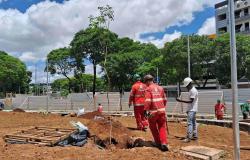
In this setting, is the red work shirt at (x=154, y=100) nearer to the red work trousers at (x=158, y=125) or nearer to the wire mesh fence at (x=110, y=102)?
the red work trousers at (x=158, y=125)

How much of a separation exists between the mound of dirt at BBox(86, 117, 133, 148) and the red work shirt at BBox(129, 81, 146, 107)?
1276mm

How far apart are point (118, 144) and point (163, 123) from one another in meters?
1.43

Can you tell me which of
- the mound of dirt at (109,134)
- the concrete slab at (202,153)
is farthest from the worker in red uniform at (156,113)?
the mound of dirt at (109,134)

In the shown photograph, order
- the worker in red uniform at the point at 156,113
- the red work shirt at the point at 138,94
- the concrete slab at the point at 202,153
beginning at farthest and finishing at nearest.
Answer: the red work shirt at the point at 138,94
the worker in red uniform at the point at 156,113
the concrete slab at the point at 202,153

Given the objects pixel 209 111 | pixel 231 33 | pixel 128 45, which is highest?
pixel 128 45

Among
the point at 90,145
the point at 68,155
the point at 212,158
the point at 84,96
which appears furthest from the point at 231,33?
the point at 84,96

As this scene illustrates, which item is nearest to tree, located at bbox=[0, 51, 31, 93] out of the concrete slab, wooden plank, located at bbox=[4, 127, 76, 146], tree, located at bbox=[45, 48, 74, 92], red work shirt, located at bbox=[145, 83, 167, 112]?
tree, located at bbox=[45, 48, 74, 92]

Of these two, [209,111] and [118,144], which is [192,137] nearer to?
[118,144]

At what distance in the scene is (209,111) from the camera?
93.9 ft

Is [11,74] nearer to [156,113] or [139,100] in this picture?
[139,100]

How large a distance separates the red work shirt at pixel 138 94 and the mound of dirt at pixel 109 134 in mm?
1276

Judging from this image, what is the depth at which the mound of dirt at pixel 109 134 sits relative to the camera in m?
9.63

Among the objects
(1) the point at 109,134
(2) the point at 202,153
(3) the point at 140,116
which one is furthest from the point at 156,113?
(3) the point at 140,116

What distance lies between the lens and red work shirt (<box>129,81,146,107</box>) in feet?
38.5
